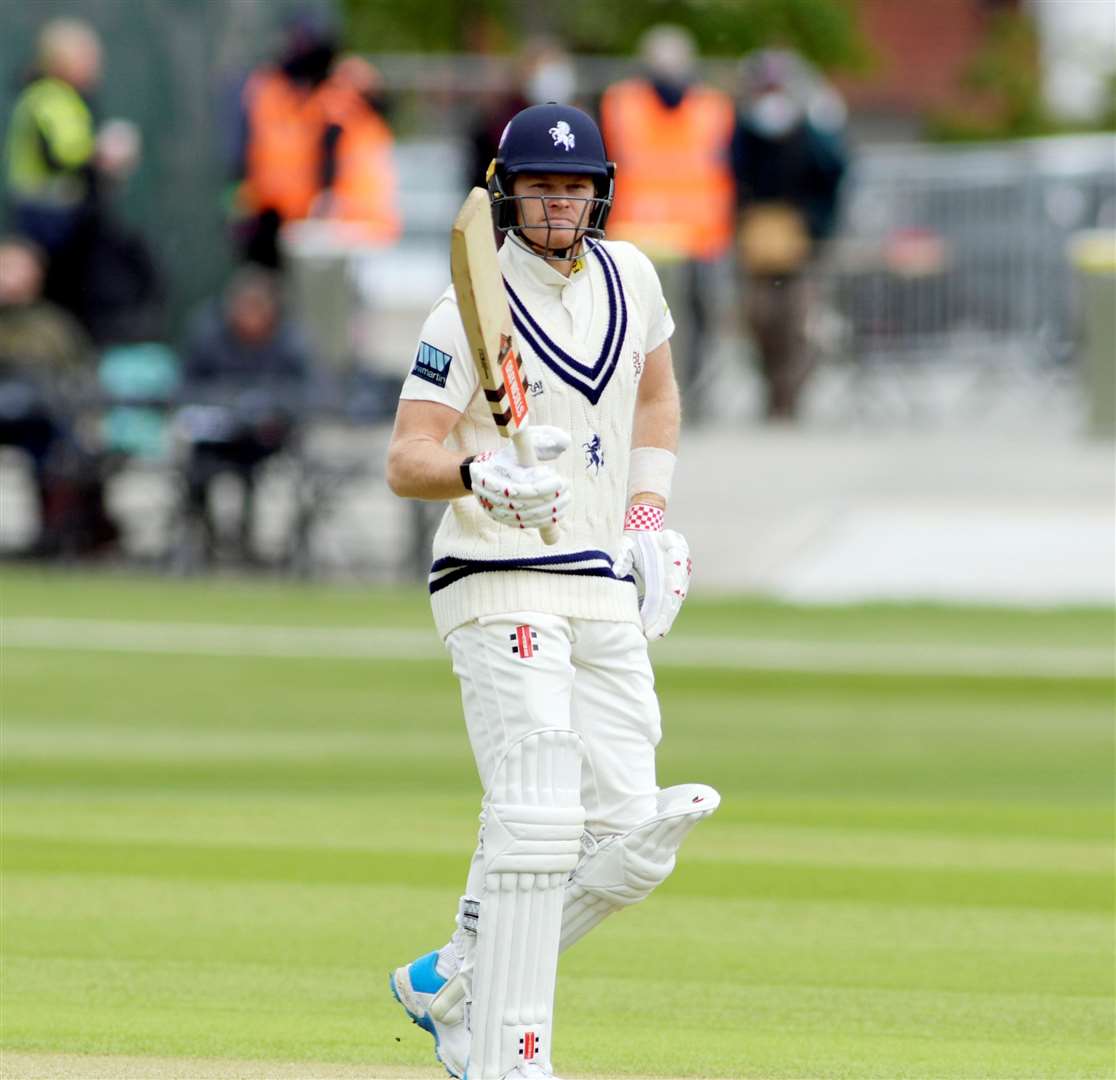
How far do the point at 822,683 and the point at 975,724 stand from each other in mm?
1188

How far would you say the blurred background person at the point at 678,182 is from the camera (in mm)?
17688

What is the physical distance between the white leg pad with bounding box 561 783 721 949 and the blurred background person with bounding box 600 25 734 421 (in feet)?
40.0

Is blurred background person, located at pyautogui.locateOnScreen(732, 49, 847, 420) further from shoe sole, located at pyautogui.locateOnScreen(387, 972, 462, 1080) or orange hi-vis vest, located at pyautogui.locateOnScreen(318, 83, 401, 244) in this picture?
shoe sole, located at pyautogui.locateOnScreen(387, 972, 462, 1080)

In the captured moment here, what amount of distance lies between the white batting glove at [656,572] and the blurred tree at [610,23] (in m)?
34.0

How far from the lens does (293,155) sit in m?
17.8

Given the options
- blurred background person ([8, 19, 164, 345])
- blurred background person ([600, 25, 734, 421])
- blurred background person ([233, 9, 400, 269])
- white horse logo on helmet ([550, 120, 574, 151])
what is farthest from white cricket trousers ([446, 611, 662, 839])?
blurred background person ([233, 9, 400, 269])

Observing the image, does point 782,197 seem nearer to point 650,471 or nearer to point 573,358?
point 650,471

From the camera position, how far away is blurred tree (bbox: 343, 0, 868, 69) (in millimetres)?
39531

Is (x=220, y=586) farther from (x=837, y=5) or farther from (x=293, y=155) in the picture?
(x=837, y=5)

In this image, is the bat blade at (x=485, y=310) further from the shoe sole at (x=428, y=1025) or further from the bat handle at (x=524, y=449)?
the shoe sole at (x=428, y=1025)

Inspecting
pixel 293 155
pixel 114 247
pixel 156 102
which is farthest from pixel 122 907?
pixel 156 102

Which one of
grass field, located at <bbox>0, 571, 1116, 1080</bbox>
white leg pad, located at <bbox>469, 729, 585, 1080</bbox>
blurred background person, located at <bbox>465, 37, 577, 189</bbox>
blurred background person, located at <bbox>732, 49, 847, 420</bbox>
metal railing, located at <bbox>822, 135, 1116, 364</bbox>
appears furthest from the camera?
metal railing, located at <bbox>822, 135, 1116, 364</bbox>

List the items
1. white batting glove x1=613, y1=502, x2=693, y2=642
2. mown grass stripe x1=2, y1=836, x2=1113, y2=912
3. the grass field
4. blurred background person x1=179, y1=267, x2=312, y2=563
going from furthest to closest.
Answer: blurred background person x1=179, y1=267, x2=312, y2=563 < mown grass stripe x1=2, y1=836, x2=1113, y2=912 < the grass field < white batting glove x1=613, y1=502, x2=693, y2=642

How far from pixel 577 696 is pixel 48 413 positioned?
34.8 ft
